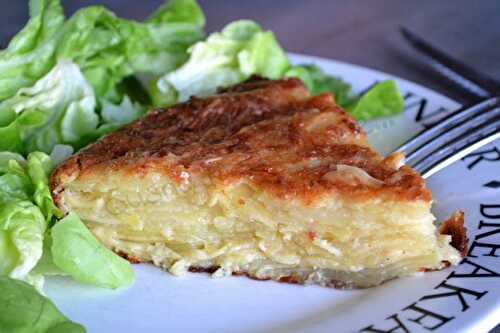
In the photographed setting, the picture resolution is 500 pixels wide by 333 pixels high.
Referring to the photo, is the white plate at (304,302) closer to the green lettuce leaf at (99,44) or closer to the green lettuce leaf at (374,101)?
the green lettuce leaf at (374,101)

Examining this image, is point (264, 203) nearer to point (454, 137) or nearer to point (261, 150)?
point (261, 150)

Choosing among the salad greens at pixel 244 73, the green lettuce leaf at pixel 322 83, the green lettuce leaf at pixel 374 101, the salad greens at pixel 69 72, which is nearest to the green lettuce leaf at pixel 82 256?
the salad greens at pixel 69 72

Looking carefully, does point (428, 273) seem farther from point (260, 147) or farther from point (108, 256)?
point (108, 256)

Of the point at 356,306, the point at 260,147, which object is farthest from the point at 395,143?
the point at 356,306

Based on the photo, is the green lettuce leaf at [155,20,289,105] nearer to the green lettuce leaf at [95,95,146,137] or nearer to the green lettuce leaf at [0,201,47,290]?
the green lettuce leaf at [95,95,146,137]

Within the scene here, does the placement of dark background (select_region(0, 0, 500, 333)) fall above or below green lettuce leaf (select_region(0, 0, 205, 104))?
below

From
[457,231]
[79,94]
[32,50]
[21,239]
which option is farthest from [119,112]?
[457,231]

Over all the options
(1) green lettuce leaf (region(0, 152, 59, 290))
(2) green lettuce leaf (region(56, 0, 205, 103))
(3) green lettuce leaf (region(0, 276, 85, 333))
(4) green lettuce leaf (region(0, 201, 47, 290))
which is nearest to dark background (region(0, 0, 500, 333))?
(2) green lettuce leaf (region(56, 0, 205, 103))
